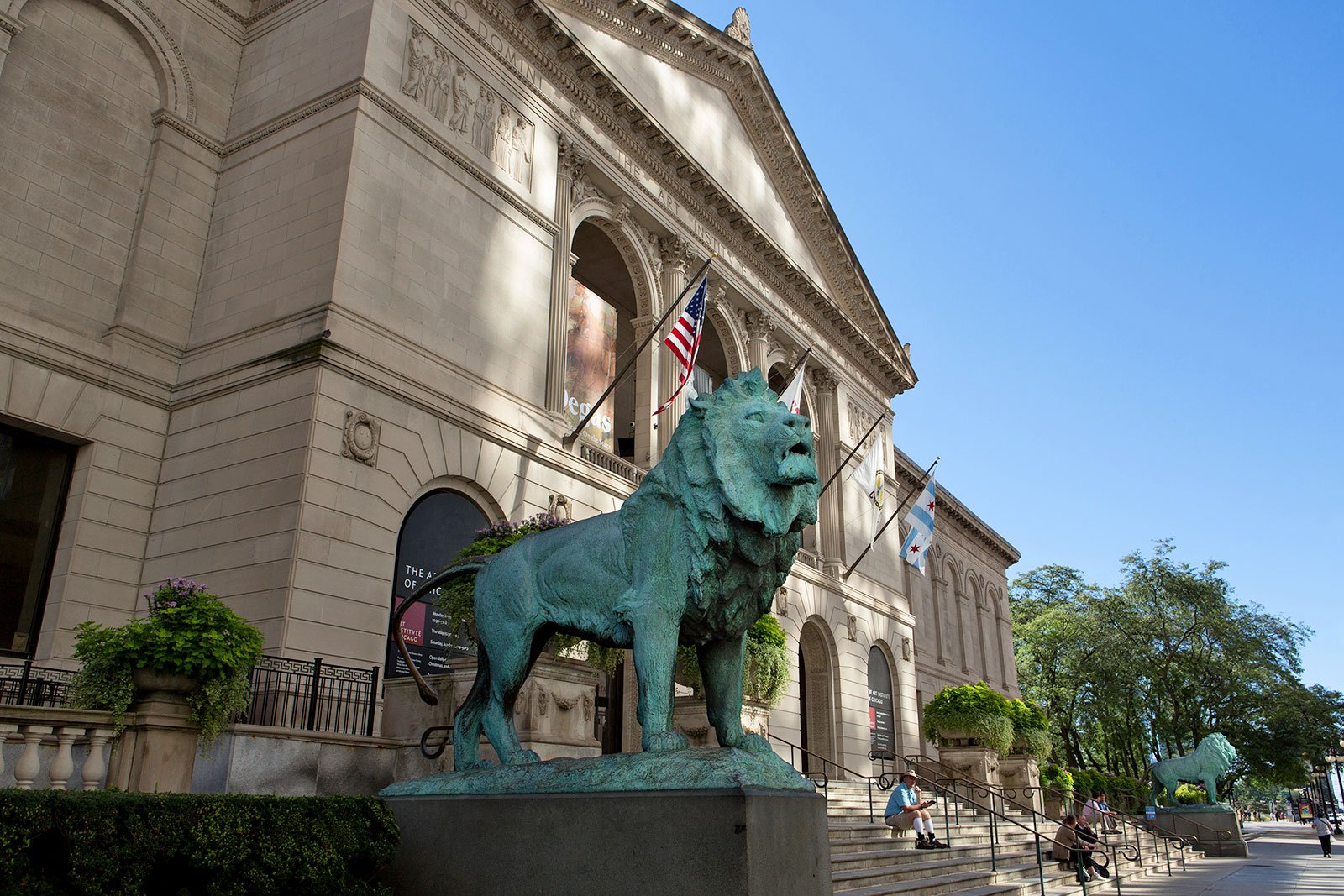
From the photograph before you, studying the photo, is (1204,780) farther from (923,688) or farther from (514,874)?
(514,874)

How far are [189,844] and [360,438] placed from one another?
10.8 meters

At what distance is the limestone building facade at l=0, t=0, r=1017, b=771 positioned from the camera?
1503cm

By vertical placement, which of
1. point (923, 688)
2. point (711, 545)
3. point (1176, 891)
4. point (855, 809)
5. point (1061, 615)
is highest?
point (1061, 615)

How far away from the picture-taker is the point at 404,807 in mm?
5758

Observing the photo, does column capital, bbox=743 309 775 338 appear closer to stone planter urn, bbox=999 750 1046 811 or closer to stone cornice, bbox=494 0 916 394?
stone cornice, bbox=494 0 916 394

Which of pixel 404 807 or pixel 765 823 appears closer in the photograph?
pixel 765 823

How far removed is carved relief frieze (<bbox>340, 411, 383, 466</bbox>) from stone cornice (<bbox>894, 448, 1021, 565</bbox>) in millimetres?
29522

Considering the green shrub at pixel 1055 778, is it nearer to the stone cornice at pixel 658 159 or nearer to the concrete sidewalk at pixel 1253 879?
the concrete sidewalk at pixel 1253 879

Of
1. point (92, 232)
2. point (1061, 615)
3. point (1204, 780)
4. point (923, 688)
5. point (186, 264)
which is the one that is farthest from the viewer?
point (1061, 615)

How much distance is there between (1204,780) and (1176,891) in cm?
1765

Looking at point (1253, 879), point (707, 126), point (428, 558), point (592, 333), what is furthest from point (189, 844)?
point (707, 126)

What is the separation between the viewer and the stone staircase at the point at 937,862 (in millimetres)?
12680

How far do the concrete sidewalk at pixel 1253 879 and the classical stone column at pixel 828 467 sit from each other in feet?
40.8

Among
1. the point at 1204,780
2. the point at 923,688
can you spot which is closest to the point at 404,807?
the point at 1204,780
